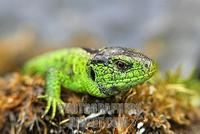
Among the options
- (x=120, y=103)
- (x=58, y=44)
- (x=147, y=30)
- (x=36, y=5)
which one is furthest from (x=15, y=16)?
(x=120, y=103)

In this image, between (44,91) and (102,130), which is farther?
(44,91)

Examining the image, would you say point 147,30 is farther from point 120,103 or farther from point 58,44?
point 120,103

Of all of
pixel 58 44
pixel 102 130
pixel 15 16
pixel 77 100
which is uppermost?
pixel 15 16

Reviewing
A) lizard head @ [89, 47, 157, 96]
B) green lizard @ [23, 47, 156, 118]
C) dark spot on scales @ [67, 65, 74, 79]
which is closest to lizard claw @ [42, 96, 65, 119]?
green lizard @ [23, 47, 156, 118]

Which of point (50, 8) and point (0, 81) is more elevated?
point (50, 8)

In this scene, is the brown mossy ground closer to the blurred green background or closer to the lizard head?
the lizard head

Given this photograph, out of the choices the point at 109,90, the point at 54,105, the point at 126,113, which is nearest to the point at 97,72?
the point at 109,90

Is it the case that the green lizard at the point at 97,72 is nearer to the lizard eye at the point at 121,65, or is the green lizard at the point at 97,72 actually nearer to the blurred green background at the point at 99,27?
the lizard eye at the point at 121,65

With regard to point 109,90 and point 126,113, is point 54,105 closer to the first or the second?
point 109,90
